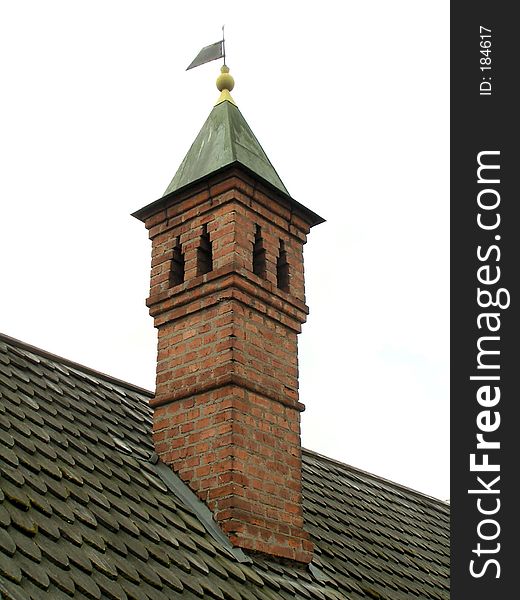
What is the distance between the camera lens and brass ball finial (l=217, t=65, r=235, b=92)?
27.4 feet

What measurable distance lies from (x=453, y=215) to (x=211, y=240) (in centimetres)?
214

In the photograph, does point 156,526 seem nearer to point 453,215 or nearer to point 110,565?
point 110,565

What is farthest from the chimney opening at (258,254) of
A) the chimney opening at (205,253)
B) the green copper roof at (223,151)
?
the green copper roof at (223,151)

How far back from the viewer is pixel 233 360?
6551 millimetres

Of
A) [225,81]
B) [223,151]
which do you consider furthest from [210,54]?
[223,151]

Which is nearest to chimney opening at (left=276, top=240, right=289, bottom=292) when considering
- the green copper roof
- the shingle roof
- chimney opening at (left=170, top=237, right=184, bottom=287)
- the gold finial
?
the green copper roof

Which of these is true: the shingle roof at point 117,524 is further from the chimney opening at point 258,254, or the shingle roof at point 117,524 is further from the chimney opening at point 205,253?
the chimney opening at point 258,254


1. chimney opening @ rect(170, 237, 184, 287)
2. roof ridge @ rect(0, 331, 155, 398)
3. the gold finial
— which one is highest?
the gold finial

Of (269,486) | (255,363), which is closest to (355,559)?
(269,486)

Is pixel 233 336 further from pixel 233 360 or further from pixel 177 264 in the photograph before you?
pixel 177 264

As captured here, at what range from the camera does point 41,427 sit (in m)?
5.89

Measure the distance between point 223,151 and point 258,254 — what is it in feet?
3.17

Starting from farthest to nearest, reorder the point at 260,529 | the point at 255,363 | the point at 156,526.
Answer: the point at 255,363
the point at 260,529
the point at 156,526

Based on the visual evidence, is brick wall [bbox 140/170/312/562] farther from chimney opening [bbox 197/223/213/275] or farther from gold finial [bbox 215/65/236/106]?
gold finial [bbox 215/65/236/106]
